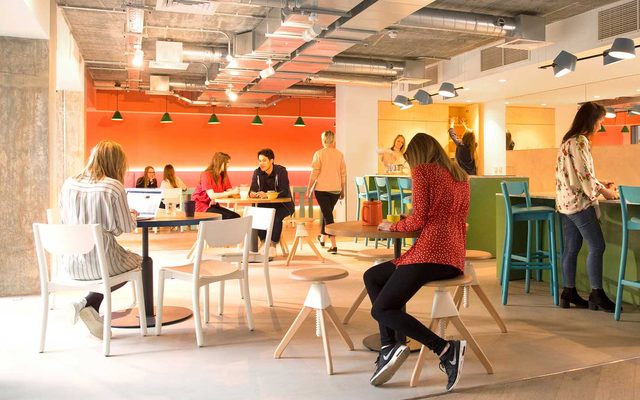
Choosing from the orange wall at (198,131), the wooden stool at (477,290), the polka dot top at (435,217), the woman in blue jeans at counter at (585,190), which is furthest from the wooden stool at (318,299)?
the orange wall at (198,131)

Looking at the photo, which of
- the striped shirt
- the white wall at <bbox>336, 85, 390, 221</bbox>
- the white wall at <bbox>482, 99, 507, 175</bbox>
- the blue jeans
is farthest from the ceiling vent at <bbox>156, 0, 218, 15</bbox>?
the white wall at <bbox>482, 99, 507, 175</bbox>

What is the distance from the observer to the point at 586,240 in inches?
200

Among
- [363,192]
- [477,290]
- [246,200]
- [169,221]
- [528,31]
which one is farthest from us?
[363,192]

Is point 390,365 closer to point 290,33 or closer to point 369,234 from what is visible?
point 369,234

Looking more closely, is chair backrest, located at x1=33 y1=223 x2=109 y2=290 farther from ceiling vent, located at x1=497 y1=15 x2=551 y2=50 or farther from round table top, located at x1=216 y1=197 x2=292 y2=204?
ceiling vent, located at x1=497 y1=15 x2=551 y2=50

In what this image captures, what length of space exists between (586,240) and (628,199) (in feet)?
1.74

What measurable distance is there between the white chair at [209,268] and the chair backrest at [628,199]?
8.96 feet

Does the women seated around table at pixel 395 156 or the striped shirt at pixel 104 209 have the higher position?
the women seated around table at pixel 395 156

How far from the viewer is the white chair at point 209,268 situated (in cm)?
417

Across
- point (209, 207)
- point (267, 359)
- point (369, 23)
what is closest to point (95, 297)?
point (267, 359)

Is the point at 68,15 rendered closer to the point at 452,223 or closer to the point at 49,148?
the point at 49,148

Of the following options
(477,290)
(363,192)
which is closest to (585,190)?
(477,290)

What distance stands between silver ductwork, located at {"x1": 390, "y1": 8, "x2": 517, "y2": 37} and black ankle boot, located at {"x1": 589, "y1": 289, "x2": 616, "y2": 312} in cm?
414

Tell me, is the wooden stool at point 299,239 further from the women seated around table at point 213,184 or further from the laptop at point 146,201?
the laptop at point 146,201
